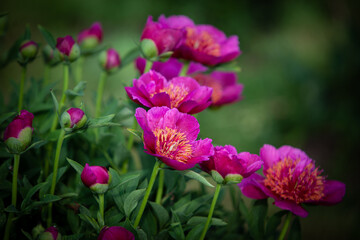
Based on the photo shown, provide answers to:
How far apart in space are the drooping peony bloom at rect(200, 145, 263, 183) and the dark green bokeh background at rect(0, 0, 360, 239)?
1.64ft

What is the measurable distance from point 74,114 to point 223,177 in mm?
178

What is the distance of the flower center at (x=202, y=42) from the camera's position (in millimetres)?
576

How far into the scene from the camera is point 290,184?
1.54 feet

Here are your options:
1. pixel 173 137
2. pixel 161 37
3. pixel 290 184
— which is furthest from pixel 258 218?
pixel 161 37

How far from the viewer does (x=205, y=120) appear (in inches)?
72.7

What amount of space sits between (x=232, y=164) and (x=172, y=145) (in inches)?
2.8

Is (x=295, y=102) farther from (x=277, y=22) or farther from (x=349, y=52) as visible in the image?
(x=277, y=22)

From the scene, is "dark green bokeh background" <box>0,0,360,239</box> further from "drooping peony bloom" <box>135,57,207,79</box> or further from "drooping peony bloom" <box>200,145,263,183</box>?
"drooping peony bloom" <box>200,145,263,183</box>

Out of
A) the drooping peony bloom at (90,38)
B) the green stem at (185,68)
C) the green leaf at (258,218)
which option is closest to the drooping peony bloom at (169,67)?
the green stem at (185,68)

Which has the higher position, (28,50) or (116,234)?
(28,50)

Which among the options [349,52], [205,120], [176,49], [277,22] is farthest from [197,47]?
[277,22]

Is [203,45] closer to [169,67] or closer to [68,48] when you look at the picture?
[169,67]

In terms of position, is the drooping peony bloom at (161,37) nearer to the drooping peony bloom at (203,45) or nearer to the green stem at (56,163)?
the drooping peony bloom at (203,45)

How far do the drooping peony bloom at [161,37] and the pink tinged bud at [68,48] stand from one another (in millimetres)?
92
